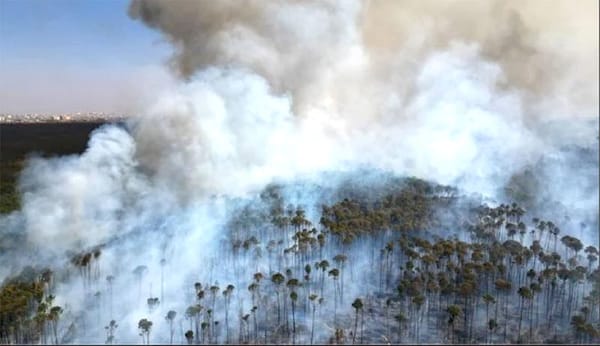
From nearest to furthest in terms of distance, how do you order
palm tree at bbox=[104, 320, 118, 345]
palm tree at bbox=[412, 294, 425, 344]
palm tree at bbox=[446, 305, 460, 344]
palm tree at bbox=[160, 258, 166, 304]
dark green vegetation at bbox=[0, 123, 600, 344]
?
palm tree at bbox=[104, 320, 118, 345] < dark green vegetation at bbox=[0, 123, 600, 344] < palm tree at bbox=[446, 305, 460, 344] < palm tree at bbox=[412, 294, 425, 344] < palm tree at bbox=[160, 258, 166, 304]

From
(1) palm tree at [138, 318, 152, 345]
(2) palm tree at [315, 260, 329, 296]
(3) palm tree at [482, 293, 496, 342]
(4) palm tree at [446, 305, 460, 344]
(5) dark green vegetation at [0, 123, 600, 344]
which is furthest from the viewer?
(2) palm tree at [315, 260, 329, 296]

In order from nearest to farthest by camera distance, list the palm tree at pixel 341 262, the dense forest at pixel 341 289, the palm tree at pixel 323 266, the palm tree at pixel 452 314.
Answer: the dense forest at pixel 341 289 → the palm tree at pixel 452 314 → the palm tree at pixel 323 266 → the palm tree at pixel 341 262

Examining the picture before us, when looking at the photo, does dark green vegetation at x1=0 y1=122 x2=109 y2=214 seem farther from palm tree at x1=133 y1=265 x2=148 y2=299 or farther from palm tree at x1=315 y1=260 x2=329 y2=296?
palm tree at x1=315 y1=260 x2=329 y2=296

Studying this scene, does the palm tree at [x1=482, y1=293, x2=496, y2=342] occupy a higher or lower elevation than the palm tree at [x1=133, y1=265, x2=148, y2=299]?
lower

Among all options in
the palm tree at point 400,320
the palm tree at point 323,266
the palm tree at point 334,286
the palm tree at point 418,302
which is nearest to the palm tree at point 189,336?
the palm tree at point 334,286

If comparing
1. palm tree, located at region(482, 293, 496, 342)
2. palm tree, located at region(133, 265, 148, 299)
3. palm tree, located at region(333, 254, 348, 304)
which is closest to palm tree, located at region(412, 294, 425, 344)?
palm tree, located at region(482, 293, 496, 342)

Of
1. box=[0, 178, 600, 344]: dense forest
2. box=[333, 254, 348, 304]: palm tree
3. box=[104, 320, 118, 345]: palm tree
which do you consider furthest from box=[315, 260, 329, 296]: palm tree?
box=[104, 320, 118, 345]: palm tree

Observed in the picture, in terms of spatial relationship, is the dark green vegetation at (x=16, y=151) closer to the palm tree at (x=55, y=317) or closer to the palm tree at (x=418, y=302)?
the palm tree at (x=55, y=317)

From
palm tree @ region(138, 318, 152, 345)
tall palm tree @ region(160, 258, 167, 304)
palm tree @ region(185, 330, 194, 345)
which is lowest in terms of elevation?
palm tree @ region(185, 330, 194, 345)

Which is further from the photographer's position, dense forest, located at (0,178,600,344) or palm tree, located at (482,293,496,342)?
palm tree, located at (482,293,496,342)
